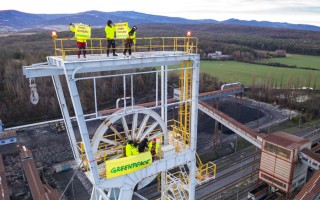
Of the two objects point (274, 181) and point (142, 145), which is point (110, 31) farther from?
point (274, 181)

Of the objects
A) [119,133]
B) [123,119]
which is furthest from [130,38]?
[119,133]

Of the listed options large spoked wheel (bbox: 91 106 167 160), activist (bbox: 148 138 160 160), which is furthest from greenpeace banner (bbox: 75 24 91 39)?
activist (bbox: 148 138 160 160)

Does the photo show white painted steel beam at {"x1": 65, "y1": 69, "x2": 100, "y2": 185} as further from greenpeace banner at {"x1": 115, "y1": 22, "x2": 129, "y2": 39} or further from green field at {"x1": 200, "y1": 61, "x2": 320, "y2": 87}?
green field at {"x1": 200, "y1": 61, "x2": 320, "y2": 87}

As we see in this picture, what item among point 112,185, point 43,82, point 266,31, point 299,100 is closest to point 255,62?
point 299,100

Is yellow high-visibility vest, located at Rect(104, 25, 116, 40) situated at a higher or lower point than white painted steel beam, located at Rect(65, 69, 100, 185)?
higher

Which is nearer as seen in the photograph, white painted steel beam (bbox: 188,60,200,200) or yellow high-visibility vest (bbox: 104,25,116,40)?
yellow high-visibility vest (bbox: 104,25,116,40)

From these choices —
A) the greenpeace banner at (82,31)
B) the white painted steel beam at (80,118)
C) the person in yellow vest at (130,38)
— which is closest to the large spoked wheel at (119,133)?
the white painted steel beam at (80,118)
